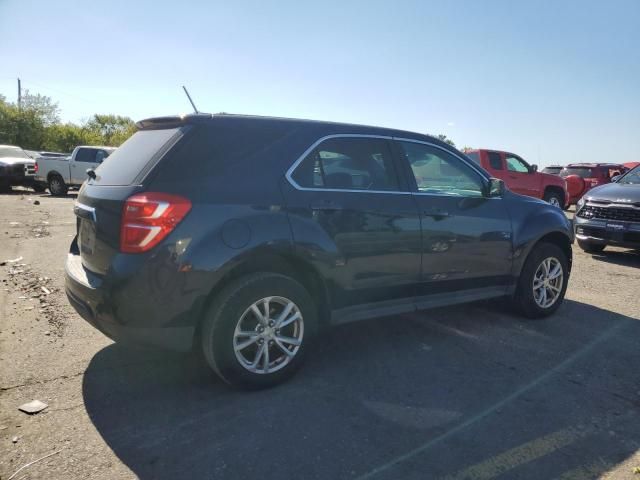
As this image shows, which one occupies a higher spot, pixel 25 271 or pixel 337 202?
pixel 337 202

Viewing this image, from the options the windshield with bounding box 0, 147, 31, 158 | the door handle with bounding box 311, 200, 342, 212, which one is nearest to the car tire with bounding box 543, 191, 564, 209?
the door handle with bounding box 311, 200, 342, 212

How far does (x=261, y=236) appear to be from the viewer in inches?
122

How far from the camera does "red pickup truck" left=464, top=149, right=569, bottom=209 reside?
45.3ft

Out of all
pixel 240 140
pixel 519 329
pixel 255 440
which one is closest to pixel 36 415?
pixel 255 440

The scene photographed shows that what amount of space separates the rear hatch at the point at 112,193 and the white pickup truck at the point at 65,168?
1698cm

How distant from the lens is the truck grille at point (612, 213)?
780 centimetres

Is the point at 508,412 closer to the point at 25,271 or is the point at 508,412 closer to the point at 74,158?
the point at 25,271

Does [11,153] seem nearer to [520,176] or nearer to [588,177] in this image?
[520,176]

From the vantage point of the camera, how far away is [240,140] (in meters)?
3.25

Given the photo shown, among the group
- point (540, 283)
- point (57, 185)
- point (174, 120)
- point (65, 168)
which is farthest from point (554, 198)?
point (57, 185)

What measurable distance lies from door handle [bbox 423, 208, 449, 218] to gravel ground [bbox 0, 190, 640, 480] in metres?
1.13

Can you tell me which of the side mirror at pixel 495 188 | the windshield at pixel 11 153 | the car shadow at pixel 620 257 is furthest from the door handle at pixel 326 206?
the windshield at pixel 11 153

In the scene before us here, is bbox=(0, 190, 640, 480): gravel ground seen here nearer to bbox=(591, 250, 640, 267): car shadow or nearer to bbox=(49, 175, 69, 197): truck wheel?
bbox=(591, 250, 640, 267): car shadow

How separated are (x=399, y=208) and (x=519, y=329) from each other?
1.93m
